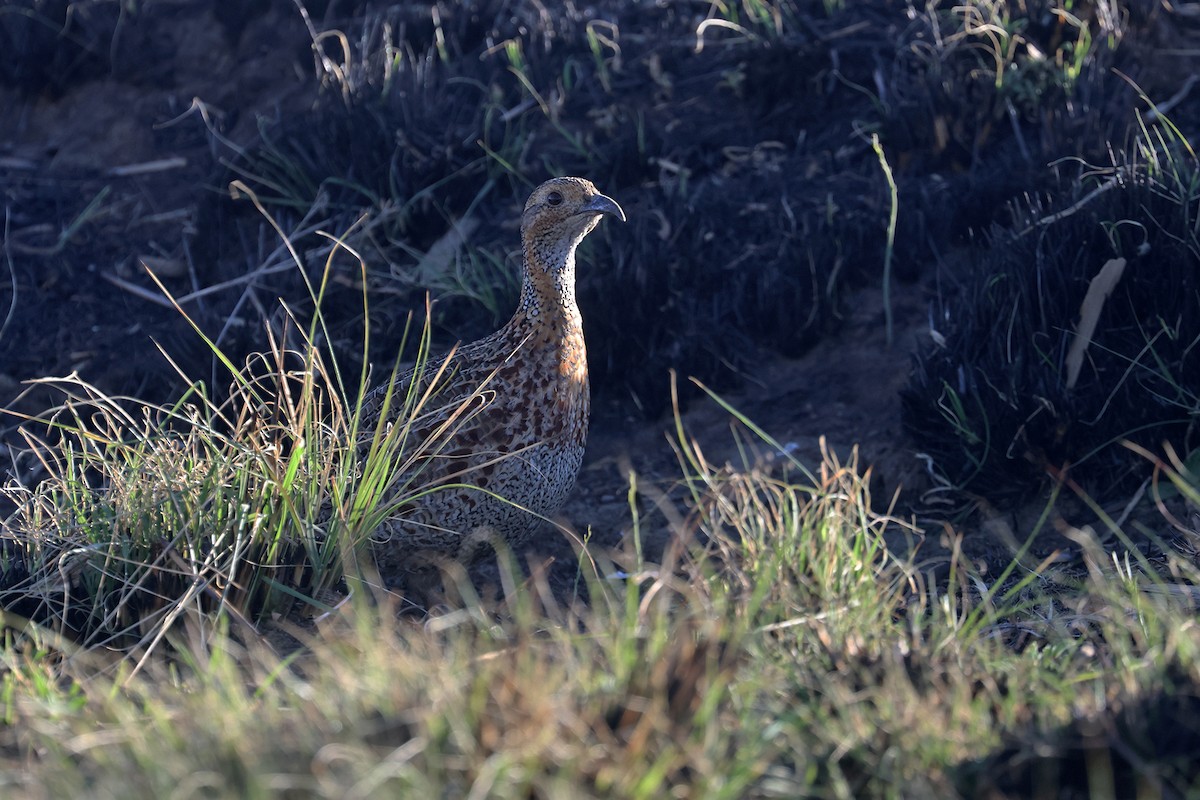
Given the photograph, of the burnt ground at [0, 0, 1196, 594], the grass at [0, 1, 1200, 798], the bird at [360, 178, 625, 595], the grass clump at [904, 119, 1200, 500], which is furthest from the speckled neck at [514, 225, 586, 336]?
the grass clump at [904, 119, 1200, 500]

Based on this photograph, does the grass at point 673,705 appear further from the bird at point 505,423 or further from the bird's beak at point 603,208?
the bird's beak at point 603,208

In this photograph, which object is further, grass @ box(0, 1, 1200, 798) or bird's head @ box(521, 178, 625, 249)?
bird's head @ box(521, 178, 625, 249)

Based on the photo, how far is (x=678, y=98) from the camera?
20.9 ft

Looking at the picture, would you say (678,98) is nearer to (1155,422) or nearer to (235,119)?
(235,119)

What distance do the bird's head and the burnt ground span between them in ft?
3.22

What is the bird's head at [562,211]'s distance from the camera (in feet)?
13.7

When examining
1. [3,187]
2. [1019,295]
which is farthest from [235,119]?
[1019,295]

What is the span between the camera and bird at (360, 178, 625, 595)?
3865 millimetres

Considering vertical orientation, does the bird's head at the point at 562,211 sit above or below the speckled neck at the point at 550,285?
above

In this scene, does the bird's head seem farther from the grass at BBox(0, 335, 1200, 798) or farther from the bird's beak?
the grass at BBox(0, 335, 1200, 798)

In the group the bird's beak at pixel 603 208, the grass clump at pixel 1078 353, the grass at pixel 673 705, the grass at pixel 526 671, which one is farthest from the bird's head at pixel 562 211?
the grass at pixel 673 705

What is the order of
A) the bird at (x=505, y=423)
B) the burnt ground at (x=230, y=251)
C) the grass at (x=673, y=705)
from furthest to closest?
the burnt ground at (x=230, y=251) < the bird at (x=505, y=423) < the grass at (x=673, y=705)

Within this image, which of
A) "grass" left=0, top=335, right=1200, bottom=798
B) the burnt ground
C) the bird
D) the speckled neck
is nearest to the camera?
"grass" left=0, top=335, right=1200, bottom=798

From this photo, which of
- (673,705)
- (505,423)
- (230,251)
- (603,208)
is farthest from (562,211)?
(230,251)
